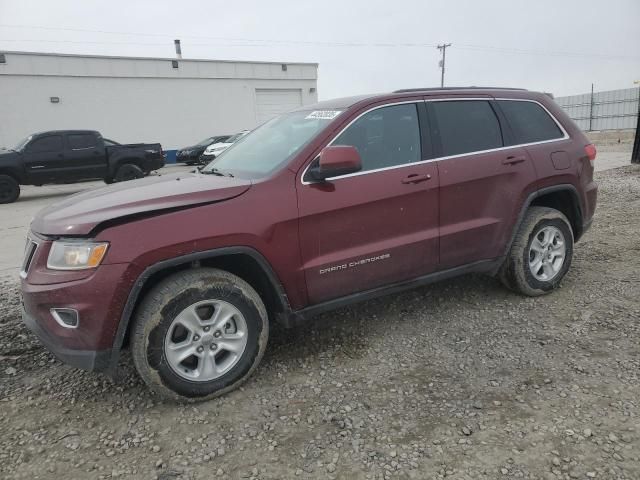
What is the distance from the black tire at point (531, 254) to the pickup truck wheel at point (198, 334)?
89.1 inches

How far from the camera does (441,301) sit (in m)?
4.20

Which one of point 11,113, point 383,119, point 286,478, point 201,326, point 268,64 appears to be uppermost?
point 268,64

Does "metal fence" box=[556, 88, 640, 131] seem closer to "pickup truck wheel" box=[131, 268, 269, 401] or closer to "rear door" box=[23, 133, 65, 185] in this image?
"rear door" box=[23, 133, 65, 185]

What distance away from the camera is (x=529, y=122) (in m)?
4.09

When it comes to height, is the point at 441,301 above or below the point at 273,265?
below

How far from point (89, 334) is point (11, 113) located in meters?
22.9

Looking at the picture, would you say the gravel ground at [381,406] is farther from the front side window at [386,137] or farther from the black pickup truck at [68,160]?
the black pickup truck at [68,160]

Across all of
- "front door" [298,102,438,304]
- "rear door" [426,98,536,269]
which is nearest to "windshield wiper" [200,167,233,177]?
"front door" [298,102,438,304]

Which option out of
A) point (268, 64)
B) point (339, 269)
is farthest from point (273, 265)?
point (268, 64)

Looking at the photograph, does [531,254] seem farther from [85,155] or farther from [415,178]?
[85,155]

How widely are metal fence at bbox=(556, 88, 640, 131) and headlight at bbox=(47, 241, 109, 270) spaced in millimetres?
35174

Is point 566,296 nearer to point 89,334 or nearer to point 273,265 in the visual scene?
point 273,265

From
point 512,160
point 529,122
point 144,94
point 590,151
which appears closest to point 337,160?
point 512,160

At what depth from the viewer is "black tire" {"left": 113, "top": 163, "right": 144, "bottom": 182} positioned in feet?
45.4
